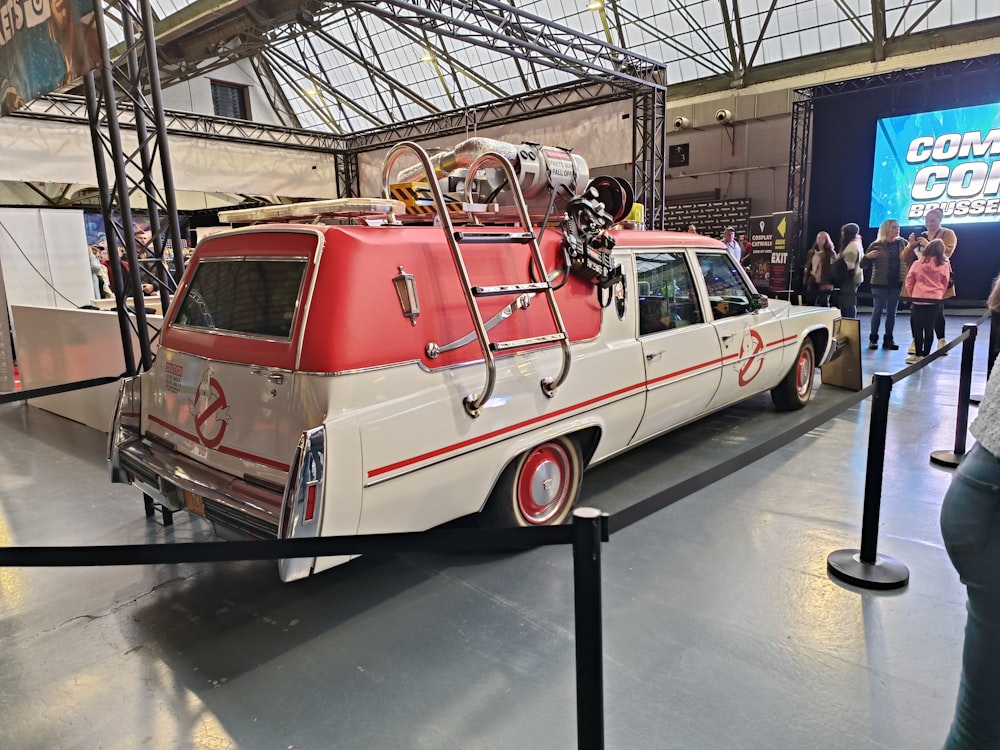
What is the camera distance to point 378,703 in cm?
224

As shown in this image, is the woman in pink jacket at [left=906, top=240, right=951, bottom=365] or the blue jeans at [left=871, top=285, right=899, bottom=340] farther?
the blue jeans at [left=871, top=285, right=899, bottom=340]

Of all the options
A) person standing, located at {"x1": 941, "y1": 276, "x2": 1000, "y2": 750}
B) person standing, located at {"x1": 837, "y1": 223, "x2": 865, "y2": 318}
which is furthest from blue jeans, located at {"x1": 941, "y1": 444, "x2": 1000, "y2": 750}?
person standing, located at {"x1": 837, "y1": 223, "x2": 865, "y2": 318}

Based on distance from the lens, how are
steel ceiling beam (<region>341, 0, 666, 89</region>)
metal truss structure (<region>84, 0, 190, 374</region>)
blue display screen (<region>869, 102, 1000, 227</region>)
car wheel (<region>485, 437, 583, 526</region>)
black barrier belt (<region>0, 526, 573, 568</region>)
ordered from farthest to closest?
blue display screen (<region>869, 102, 1000, 227</region>)
steel ceiling beam (<region>341, 0, 666, 89</region>)
metal truss structure (<region>84, 0, 190, 374</region>)
car wheel (<region>485, 437, 583, 526</region>)
black barrier belt (<region>0, 526, 573, 568</region>)

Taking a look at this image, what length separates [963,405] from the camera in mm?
4273

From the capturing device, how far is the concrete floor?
212 centimetres

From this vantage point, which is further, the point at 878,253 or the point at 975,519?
the point at 878,253

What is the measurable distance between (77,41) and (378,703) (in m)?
4.99

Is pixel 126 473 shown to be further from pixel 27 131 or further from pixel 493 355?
pixel 27 131

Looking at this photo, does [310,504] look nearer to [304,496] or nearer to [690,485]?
[304,496]

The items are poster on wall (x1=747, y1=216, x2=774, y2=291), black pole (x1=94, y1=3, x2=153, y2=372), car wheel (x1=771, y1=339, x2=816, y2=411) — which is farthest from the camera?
poster on wall (x1=747, y1=216, x2=774, y2=291)

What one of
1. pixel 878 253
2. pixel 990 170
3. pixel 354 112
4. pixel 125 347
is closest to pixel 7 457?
pixel 125 347

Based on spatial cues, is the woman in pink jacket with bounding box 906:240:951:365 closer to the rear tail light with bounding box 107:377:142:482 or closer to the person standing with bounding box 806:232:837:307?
the person standing with bounding box 806:232:837:307

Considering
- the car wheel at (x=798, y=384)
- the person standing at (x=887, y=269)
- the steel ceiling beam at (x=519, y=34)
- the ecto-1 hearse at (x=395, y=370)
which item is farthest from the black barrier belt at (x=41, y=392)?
the person standing at (x=887, y=269)

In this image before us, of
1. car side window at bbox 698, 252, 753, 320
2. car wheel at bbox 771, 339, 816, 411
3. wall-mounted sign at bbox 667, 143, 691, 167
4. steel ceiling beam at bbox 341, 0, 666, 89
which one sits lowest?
car wheel at bbox 771, 339, 816, 411
